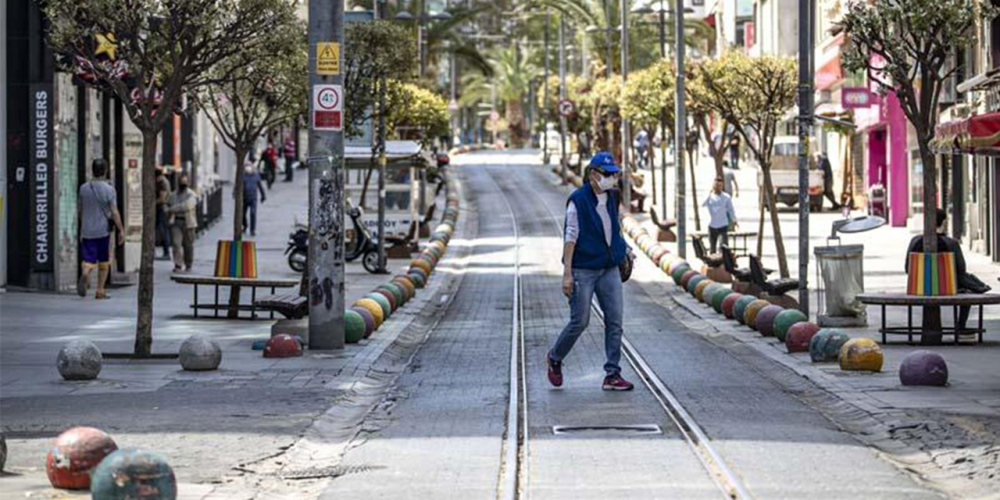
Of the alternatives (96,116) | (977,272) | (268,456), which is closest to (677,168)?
(977,272)

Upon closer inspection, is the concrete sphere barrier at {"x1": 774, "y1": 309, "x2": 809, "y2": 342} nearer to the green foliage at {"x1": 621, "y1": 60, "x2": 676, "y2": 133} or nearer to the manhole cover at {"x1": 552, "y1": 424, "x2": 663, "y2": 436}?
the manhole cover at {"x1": 552, "y1": 424, "x2": 663, "y2": 436}

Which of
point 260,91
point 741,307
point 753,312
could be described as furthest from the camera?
point 260,91

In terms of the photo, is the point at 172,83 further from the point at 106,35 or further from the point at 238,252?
the point at 238,252

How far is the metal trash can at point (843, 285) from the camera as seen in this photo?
914 inches

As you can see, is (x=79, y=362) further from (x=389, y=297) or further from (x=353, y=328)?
(x=389, y=297)

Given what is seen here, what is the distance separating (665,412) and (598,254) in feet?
6.31

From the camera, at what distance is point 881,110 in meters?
55.1

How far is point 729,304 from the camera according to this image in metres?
25.6

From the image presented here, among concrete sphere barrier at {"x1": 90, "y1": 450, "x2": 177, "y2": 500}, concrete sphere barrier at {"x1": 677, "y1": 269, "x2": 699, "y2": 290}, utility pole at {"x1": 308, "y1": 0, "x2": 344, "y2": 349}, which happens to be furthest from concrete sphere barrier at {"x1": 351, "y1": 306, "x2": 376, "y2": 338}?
concrete sphere barrier at {"x1": 90, "y1": 450, "x2": 177, "y2": 500}

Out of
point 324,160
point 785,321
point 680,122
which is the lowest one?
point 785,321

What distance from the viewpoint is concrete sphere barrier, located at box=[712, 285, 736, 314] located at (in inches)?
1056

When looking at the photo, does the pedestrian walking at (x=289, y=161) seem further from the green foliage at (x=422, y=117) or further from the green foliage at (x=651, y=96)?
the green foliage at (x=651, y=96)

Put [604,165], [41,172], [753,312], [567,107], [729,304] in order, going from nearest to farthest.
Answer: [604,165] → [753,312] → [729,304] → [41,172] → [567,107]

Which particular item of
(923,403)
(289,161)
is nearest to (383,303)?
(923,403)
